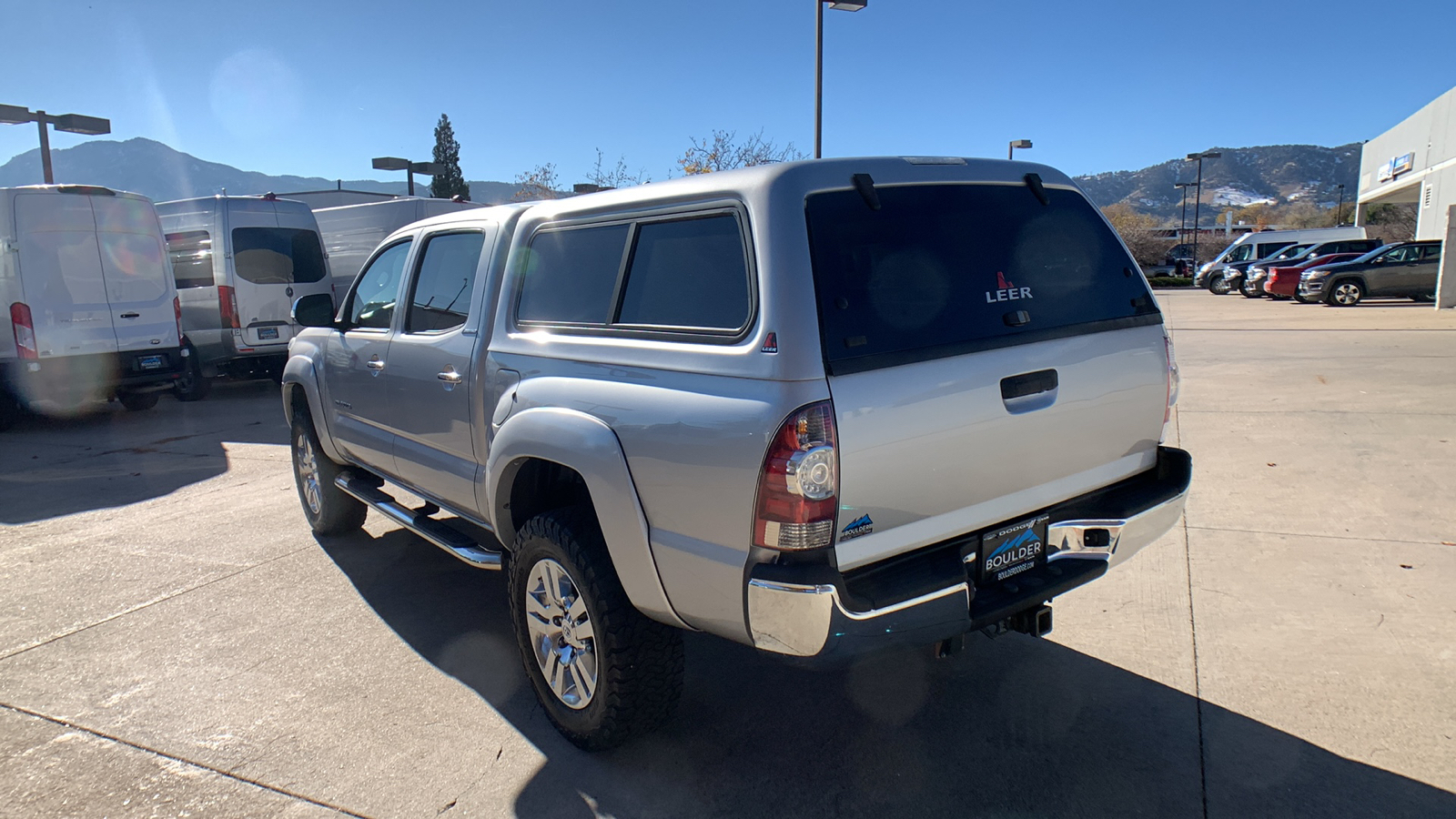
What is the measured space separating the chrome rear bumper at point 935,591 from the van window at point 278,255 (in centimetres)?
1243

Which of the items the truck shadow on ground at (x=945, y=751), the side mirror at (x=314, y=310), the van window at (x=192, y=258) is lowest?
the truck shadow on ground at (x=945, y=751)

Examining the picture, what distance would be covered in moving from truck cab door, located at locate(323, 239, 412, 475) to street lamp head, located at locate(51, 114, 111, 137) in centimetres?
1812

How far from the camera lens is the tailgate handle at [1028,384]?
9.45 ft

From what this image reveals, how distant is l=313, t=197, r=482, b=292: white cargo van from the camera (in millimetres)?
14688

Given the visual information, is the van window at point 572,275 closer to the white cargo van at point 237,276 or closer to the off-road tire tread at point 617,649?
the off-road tire tread at point 617,649

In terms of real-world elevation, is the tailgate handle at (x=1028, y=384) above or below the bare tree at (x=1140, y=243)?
below

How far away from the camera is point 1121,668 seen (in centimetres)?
367

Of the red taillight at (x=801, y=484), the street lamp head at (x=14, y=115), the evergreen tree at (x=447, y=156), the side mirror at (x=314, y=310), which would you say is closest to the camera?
the red taillight at (x=801, y=484)

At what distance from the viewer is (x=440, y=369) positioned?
4.04 metres

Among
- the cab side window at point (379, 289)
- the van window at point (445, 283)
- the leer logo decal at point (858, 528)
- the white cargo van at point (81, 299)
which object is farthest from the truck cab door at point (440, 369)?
the white cargo van at point (81, 299)

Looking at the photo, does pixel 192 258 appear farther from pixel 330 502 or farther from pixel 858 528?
pixel 858 528

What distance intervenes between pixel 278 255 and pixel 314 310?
9.02 meters

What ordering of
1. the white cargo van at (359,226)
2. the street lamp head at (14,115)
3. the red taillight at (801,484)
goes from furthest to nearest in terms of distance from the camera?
the street lamp head at (14,115) → the white cargo van at (359,226) → the red taillight at (801,484)

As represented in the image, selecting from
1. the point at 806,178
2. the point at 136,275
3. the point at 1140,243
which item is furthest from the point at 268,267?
the point at 1140,243
